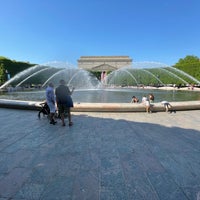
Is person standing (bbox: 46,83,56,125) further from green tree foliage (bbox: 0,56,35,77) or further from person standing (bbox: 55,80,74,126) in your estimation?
green tree foliage (bbox: 0,56,35,77)

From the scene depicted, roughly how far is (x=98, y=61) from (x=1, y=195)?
112830 millimetres

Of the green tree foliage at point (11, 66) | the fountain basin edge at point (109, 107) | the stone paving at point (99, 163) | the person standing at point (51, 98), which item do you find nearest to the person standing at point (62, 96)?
the person standing at point (51, 98)

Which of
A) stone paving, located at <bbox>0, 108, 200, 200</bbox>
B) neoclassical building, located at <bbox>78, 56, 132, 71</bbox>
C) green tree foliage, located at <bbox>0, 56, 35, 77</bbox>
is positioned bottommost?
stone paving, located at <bbox>0, 108, 200, 200</bbox>

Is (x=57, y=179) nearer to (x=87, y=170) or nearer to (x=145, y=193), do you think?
(x=87, y=170)

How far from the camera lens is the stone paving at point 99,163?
3.04 m

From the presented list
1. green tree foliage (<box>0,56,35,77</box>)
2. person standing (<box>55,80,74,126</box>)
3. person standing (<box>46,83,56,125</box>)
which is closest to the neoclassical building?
green tree foliage (<box>0,56,35,77</box>)

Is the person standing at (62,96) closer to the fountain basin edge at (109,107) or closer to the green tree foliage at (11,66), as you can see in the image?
the fountain basin edge at (109,107)

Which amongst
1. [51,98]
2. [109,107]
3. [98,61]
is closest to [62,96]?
[51,98]

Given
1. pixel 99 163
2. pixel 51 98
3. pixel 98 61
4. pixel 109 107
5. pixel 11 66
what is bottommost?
pixel 99 163

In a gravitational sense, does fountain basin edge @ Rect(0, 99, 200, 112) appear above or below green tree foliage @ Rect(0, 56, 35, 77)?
below

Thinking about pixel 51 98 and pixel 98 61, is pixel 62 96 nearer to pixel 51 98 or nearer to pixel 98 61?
pixel 51 98

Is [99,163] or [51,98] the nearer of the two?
[99,163]

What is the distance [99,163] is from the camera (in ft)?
13.2

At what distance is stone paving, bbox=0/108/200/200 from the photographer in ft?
9.96
